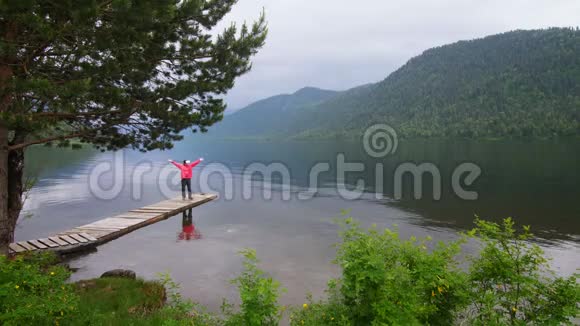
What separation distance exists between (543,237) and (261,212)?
18599 millimetres

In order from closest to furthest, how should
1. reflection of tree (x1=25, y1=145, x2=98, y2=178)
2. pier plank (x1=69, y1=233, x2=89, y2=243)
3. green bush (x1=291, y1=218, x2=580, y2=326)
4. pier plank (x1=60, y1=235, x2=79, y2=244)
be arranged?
green bush (x1=291, y1=218, x2=580, y2=326) < pier plank (x1=60, y1=235, x2=79, y2=244) < pier plank (x1=69, y1=233, x2=89, y2=243) < reflection of tree (x1=25, y1=145, x2=98, y2=178)

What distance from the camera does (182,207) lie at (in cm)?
2188

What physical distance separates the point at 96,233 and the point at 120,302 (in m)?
7.29

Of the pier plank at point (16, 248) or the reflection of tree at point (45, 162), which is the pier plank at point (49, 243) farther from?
the reflection of tree at point (45, 162)

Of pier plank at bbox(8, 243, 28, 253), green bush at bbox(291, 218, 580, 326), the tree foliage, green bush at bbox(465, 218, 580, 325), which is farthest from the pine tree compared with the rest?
green bush at bbox(465, 218, 580, 325)

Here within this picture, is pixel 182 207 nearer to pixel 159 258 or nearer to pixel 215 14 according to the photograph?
pixel 159 258

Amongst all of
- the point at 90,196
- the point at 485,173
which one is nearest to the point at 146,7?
the point at 90,196

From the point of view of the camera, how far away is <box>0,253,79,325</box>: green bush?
5.47 metres

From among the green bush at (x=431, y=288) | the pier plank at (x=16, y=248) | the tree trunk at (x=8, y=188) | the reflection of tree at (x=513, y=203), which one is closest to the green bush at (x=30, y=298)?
the green bush at (x=431, y=288)

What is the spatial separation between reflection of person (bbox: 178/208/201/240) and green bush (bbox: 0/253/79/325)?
14247mm

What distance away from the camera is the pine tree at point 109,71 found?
26.3 feet

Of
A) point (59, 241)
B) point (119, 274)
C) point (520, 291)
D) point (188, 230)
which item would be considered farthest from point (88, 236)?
point (520, 291)

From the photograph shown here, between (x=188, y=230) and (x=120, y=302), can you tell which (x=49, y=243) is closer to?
(x=120, y=302)

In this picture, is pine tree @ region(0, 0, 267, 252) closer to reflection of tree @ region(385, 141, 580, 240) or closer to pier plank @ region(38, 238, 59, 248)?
pier plank @ region(38, 238, 59, 248)
